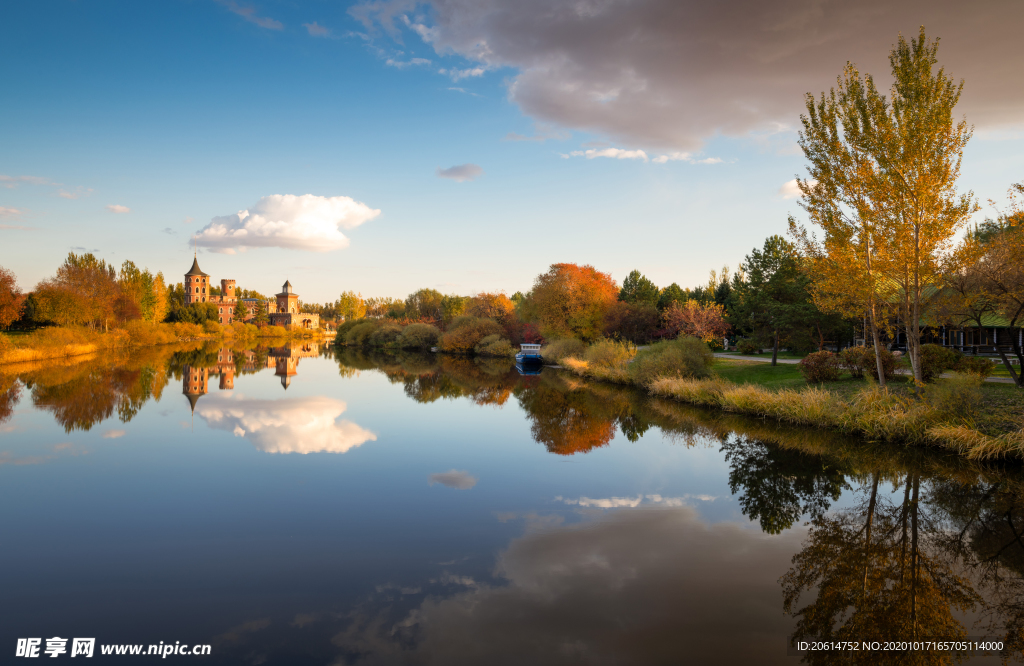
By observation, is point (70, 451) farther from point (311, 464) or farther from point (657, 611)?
point (657, 611)

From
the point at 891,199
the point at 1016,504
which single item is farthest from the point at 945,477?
the point at 891,199

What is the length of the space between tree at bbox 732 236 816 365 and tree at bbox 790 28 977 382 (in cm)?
1067

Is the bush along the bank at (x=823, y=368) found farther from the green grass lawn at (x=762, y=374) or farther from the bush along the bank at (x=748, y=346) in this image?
the bush along the bank at (x=748, y=346)

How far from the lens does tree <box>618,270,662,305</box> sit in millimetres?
55297

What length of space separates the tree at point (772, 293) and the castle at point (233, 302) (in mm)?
109102

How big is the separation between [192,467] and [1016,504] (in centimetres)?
1590

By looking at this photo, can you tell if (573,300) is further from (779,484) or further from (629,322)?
(779,484)

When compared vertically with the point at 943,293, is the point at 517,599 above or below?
below

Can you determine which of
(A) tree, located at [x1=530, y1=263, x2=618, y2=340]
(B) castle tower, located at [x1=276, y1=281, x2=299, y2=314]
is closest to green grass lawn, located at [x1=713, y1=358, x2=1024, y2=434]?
(A) tree, located at [x1=530, y1=263, x2=618, y2=340]

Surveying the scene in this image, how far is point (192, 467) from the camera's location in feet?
37.6

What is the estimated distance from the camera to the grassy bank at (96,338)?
116 ft

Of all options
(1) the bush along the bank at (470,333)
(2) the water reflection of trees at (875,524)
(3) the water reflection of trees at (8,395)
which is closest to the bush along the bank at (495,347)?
(1) the bush along the bank at (470,333)

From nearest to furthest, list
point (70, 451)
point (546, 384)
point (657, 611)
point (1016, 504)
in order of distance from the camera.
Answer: point (657, 611) → point (1016, 504) → point (70, 451) → point (546, 384)

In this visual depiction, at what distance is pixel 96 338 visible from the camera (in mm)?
46656
